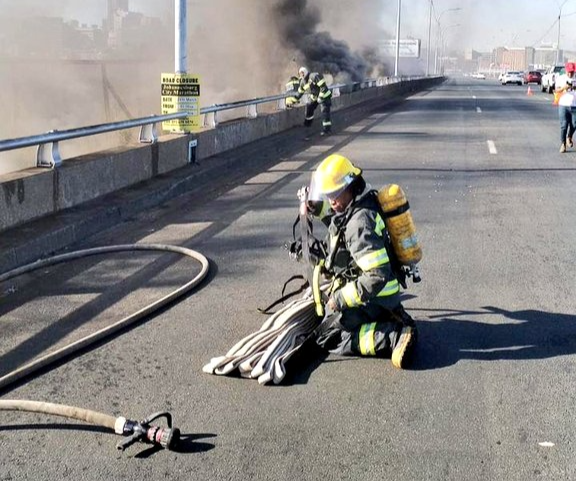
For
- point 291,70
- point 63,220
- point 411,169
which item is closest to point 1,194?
point 63,220

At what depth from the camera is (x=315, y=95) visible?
19375mm

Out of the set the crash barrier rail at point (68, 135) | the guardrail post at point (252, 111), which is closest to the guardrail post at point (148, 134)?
the crash barrier rail at point (68, 135)

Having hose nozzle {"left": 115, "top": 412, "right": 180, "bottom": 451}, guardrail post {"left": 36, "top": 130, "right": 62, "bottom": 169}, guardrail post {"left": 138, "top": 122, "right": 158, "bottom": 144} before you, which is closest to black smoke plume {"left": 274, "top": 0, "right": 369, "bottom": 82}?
guardrail post {"left": 138, "top": 122, "right": 158, "bottom": 144}

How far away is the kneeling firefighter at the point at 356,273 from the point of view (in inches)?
177

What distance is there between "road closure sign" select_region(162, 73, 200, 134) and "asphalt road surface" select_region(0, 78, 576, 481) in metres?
2.88

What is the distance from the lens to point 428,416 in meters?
3.96

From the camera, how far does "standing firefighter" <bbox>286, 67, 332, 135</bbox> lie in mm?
19141

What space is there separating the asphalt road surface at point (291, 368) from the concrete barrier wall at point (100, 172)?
0.71 meters

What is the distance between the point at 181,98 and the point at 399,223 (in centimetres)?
784

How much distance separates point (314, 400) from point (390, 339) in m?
0.77

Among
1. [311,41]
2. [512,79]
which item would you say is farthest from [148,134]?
[512,79]

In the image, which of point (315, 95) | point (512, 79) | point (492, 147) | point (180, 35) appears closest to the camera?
point (180, 35)

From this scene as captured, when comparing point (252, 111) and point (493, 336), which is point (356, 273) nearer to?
point (493, 336)

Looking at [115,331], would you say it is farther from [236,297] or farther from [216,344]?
[236,297]
